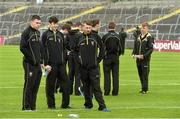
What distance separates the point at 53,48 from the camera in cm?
1667

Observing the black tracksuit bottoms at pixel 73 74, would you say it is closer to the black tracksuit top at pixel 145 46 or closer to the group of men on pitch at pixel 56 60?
the black tracksuit top at pixel 145 46

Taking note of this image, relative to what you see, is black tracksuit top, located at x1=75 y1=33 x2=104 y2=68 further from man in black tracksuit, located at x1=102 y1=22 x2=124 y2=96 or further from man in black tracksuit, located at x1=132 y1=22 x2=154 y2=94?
man in black tracksuit, located at x1=132 y1=22 x2=154 y2=94

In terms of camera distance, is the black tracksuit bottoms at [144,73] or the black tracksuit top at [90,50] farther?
the black tracksuit bottoms at [144,73]

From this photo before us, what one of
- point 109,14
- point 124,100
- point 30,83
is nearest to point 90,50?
point 30,83

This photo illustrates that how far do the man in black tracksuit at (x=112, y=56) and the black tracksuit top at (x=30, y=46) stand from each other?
5132mm

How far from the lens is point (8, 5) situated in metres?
76.5

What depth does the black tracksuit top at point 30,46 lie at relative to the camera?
52.2 ft

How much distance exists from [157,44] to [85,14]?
1636 cm

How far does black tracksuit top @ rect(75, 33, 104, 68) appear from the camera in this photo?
53.2 feet

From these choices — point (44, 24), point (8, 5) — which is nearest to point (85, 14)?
point (44, 24)

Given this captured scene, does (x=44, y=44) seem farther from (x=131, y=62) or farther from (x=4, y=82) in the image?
(x=131, y=62)

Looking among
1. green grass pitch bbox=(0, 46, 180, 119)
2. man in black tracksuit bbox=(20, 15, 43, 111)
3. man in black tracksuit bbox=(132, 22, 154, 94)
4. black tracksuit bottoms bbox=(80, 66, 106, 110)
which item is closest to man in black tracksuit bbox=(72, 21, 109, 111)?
black tracksuit bottoms bbox=(80, 66, 106, 110)

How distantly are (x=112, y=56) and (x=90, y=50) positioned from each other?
4.75 meters

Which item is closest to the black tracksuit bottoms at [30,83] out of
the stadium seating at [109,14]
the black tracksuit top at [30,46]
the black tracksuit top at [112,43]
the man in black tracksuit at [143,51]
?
the black tracksuit top at [30,46]
